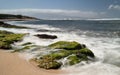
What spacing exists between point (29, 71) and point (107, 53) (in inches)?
245

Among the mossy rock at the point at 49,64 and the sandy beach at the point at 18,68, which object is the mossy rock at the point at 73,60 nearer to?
the mossy rock at the point at 49,64

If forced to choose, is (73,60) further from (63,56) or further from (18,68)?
(18,68)

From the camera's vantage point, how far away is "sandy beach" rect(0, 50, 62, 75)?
30.3 feet

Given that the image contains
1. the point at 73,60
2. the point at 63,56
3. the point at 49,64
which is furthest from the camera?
the point at 63,56

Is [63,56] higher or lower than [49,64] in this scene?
higher

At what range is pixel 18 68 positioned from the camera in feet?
32.6

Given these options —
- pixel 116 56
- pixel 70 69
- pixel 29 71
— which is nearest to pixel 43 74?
pixel 29 71

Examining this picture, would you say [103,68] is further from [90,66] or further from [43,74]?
[43,74]

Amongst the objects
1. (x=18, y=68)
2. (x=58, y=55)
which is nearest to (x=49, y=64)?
(x=58, y=55)

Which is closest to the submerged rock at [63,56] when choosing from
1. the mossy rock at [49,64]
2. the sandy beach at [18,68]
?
the mossy rock at [49,64]

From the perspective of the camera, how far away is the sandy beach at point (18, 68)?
925cm

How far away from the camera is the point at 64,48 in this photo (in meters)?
13.2

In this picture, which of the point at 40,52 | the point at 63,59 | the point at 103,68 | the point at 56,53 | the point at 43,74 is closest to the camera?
the point at 43,74

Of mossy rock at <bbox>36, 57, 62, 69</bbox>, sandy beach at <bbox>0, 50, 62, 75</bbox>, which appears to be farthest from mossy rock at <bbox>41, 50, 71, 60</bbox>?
sandy beach at <bbox>0, 50, 62, 75</bbox>
